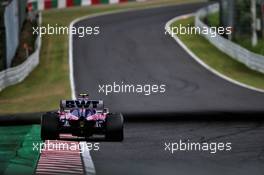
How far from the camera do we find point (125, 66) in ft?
117

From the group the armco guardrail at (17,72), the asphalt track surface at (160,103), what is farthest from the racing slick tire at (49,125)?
the armco guardrail at (17,72)

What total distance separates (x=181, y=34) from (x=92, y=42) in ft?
20.7

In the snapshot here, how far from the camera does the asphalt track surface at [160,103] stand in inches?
581

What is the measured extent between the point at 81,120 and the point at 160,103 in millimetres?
9199

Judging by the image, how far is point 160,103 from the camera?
24.9 m

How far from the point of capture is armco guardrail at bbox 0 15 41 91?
94.8 feet

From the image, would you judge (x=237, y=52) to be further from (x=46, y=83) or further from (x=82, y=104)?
(x=82, y=104)

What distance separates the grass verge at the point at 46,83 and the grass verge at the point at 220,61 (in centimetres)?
691

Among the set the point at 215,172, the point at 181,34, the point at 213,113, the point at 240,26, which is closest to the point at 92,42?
the point at 181,34

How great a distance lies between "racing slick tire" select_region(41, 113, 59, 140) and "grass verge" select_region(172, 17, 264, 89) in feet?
47.3

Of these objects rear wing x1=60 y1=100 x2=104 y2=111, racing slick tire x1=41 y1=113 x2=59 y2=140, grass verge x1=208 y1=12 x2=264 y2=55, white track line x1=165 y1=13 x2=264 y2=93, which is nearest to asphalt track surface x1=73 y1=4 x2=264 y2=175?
white track line x1=165 y1=13 x2=264 y2=93

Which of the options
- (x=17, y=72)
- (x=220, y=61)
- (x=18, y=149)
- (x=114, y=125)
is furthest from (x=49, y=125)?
(x=220, y=61)

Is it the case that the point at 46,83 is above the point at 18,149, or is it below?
above

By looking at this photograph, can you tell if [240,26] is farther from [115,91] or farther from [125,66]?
[115,91]
